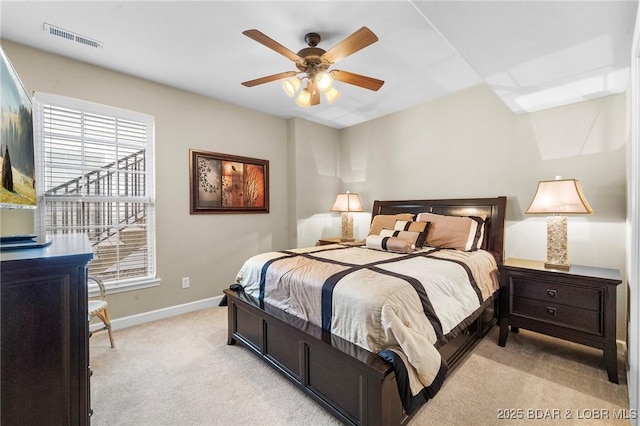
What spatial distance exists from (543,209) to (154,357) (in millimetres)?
3522

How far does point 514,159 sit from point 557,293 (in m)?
1.45

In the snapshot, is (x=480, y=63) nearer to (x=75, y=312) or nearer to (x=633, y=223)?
(x=633, y=223)

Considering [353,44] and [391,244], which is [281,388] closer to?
[391,244]

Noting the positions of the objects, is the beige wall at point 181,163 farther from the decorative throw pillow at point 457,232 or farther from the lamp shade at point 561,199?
the lamp shade at point 561,199

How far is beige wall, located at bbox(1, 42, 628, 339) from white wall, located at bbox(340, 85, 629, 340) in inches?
0.4

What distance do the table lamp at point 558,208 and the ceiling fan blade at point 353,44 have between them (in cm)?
198

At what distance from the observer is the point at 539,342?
8.42 ft

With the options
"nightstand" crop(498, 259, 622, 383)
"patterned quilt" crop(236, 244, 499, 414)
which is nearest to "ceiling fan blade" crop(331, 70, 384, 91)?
"patterned quilt" crop(236, 244, 499, 414)

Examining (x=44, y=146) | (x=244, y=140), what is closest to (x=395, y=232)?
(x=244, y=140)

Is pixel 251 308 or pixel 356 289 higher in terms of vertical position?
pixel 356 289

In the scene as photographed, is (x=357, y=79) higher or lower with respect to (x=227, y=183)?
higher

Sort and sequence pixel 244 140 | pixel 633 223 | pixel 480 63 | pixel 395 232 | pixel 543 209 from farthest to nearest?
1. pixel 244 140
2. pixel 395 232
3. pixel 543 209
4. pixel 480 63
5. pixel 633 223

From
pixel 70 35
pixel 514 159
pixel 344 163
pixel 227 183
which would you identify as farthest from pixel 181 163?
pixel 514 159

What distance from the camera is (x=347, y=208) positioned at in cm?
414
